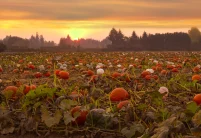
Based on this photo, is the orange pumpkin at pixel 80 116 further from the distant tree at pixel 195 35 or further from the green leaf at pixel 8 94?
the distant tree at pixel 195 35

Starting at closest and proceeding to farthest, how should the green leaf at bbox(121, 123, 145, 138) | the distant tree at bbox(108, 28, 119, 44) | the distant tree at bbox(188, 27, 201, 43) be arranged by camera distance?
1. the green leaf at bbox(121, 123, 145, 138)
2. the distant tree at bbox(108, 28, 119, 44)
3. the distant tree at bbox(188, 27, 201, 43)

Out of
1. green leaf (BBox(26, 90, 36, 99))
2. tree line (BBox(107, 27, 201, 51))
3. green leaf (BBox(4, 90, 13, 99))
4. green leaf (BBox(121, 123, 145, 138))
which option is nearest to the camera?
green leaf (BBox(121, 123, 145, 138))

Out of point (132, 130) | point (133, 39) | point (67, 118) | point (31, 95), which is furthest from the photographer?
point (133, 39)

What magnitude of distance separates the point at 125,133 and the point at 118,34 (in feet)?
280

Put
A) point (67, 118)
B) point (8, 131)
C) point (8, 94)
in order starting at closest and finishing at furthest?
point (67, 118)
point (8, 131)
point (8, 94)

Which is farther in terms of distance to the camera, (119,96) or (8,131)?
(119,96)

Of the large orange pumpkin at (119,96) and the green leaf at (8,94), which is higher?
the green leaf at (8,94)

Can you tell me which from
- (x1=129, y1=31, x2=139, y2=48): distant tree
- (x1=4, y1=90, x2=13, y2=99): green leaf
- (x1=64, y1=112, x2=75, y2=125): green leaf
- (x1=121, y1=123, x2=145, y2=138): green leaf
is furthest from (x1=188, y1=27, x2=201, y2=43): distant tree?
(x1=121, y1=123, x2=145, y2=138): green leaf

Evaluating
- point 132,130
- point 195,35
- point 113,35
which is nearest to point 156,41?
point 113,35

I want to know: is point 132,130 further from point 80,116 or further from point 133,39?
point 133,39

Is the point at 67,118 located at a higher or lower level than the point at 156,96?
lower

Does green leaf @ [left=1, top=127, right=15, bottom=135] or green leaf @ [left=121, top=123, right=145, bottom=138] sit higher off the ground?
green leaf @ [left=121, top=123, right=145, bottom=138]

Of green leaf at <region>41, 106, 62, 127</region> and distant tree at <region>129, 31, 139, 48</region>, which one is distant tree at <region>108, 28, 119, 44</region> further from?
green leaf at <region>41, 106, 62, 127</region>

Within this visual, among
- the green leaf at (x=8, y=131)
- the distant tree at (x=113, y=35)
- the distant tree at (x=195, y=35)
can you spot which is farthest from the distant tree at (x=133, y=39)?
the green leaf at (x=8, y=131)
